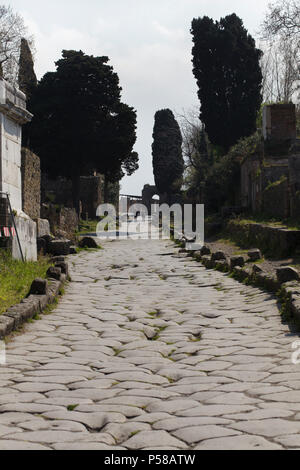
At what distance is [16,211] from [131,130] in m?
21.1

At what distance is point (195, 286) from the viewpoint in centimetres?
984

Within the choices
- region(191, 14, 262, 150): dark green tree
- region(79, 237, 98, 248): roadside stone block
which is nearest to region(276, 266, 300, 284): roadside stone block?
region(79, 237, 98, 248): roadside stone block

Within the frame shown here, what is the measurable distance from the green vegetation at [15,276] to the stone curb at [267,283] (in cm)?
306

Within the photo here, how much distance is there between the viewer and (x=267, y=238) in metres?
13.1

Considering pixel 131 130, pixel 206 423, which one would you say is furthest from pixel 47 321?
pixel 131 130

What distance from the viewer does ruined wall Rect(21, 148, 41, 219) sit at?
52.4ft

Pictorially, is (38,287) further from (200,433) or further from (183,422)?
(200,433)

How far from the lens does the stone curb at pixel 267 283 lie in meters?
6.55

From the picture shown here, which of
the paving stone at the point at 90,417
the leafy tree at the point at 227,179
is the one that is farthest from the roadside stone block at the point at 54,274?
the leafy tree at the point at 227,179

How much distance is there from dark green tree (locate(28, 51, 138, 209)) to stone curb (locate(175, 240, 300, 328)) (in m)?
17.6

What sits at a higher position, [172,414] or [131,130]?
[131,130]

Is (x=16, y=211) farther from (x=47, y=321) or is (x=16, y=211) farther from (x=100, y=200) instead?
(x=100, y=200)

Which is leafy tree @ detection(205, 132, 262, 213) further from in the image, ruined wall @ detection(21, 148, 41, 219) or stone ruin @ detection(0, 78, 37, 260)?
stone ruin @ detection(0, 78, 37, 260)

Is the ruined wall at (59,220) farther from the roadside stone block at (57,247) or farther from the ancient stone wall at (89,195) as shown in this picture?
the ancient stone wall at (89,195)
